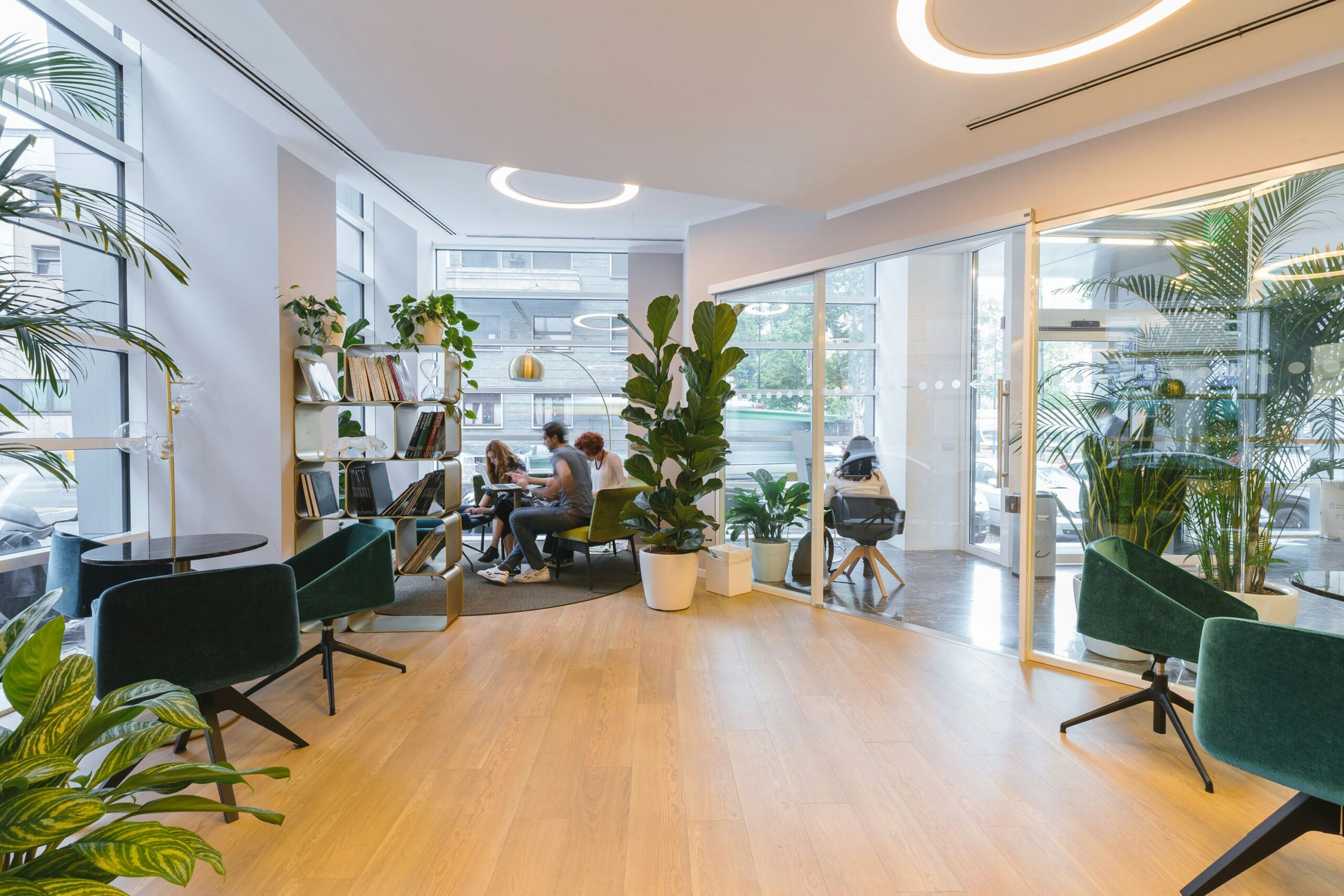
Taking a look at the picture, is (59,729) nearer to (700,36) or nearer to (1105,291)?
(700,36)

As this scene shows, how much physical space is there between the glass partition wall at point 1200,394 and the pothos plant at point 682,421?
1956 millimetres

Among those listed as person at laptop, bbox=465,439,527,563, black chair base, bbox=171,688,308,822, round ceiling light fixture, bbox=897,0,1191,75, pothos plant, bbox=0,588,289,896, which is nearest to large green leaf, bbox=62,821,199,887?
pothos plant, bbox=0,588,289,896

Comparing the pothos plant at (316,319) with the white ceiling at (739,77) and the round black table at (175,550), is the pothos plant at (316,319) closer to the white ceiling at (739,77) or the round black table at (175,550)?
the white ceiling at (739,77)

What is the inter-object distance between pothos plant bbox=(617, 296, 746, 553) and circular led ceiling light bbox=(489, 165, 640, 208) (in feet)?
3.81

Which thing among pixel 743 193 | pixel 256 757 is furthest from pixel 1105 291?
pixel 256 757

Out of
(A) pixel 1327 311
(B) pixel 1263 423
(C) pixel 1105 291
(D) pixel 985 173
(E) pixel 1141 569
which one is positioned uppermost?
(D) pixel 985 173

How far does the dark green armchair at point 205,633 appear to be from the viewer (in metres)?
2.09

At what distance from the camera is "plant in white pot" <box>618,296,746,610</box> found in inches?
180

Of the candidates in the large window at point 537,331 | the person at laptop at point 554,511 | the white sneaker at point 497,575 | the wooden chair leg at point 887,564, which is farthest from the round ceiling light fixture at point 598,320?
the wooden chair leg at point 887,564

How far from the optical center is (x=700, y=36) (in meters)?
A: 2.52

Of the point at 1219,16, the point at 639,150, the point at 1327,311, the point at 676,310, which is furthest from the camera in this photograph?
the point at 676,310

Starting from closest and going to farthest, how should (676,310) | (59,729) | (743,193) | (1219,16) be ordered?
1. (59,729)
2. (1219,16)
3. (743,193)
4. (676,310)

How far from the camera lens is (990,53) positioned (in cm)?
264

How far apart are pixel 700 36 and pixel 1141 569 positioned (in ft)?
9.71
